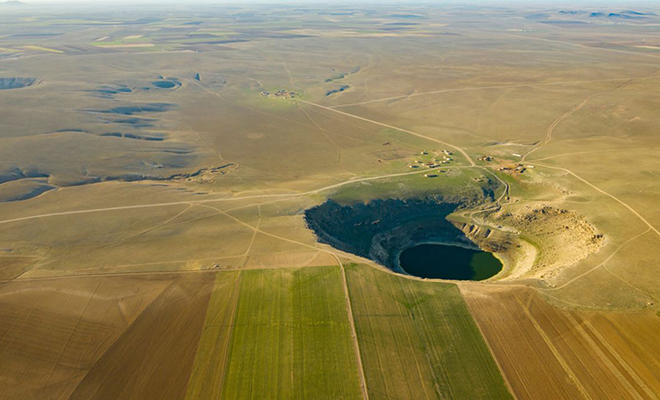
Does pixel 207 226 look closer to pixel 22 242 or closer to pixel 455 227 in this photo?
pixel 22 242

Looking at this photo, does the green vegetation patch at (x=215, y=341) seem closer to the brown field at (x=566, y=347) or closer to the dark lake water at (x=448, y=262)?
the dark lake water at (x=448, y=262)

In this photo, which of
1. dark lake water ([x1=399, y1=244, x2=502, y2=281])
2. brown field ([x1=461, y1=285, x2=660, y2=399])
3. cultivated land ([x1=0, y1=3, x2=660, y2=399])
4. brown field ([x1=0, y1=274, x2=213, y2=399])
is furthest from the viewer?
dark lake water ([x1=399, y1=244, x2=502, y2=281])

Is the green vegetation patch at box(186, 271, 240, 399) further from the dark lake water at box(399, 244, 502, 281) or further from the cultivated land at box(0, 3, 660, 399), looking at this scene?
the dark lake water at box(399, 244, 502, 281)

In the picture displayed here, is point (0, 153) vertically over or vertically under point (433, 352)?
over

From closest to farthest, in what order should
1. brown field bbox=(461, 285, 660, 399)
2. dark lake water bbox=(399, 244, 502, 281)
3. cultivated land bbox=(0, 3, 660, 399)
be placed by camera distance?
brown field bbox=(461, 285, 660, 399), cultivated land bbox=(0, 3, 660, 399), dark lake water bbox=(399, 244, 502, 281)

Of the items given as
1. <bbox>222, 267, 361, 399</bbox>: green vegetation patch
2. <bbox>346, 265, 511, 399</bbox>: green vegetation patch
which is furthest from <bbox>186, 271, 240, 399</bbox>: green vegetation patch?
<bbox>346, 265, 511, 399</bbox>: green vegetation patch

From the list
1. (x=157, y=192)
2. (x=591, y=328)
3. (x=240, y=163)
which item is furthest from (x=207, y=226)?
(x=591, y=328)

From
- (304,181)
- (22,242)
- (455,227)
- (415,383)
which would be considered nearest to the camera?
(415,383)
